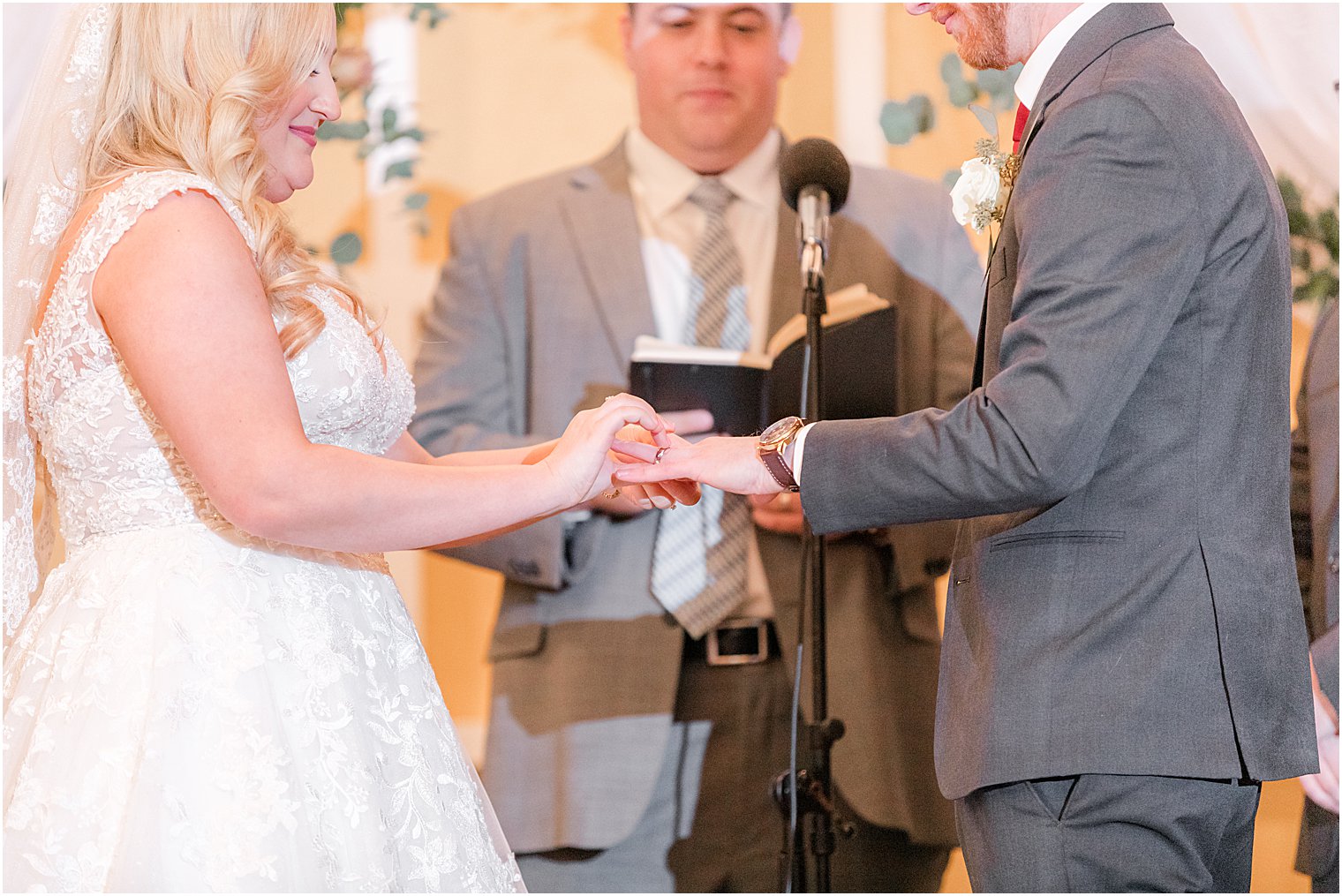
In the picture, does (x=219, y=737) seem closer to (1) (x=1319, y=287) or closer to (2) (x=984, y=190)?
(2) (x=984, y=190)

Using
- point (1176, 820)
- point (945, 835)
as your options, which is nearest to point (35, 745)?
point (1176, 820)

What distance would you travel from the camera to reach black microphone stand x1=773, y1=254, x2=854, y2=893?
8.45 ft

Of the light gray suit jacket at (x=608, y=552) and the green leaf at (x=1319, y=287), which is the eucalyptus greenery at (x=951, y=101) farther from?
the green leaf at (x=1319, y=287)

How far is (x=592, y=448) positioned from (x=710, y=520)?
5.01 ft

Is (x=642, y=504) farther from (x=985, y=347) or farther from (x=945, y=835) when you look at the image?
(x=945, y=835)

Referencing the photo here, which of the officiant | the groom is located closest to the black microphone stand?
the officiant

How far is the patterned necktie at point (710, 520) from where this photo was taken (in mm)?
3404

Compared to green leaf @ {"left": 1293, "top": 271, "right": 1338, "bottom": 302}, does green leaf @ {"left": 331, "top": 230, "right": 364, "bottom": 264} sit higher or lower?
higher

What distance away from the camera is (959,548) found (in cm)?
190

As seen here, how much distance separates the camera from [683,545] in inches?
135

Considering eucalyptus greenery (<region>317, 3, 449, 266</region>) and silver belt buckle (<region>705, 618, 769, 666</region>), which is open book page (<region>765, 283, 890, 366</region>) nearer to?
silver belt buckle (<region>705, 618, 769, 666</region>)

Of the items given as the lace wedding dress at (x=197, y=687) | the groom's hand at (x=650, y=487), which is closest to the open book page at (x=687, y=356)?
the groom's hand at (x=650, y=487)

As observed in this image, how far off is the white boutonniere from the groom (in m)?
0.28

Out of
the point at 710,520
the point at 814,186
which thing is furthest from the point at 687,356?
the point at 814,186
